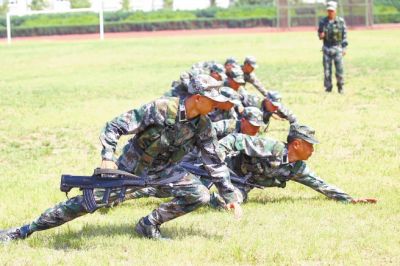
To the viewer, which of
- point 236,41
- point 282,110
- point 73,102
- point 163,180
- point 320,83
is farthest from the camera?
point 236,41

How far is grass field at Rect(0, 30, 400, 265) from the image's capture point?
713cm

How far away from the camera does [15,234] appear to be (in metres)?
7.42

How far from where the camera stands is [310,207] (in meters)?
8.85

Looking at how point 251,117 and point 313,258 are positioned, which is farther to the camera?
point 251,117

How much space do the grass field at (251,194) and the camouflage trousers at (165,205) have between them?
25 cm

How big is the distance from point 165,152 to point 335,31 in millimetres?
14102

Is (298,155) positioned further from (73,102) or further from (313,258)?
(73,102)

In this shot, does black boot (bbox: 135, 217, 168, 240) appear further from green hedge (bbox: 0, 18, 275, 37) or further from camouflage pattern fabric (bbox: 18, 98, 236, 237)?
green hedge (bbox: 0, 18, 275, 37)

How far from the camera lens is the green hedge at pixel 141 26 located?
58531mm

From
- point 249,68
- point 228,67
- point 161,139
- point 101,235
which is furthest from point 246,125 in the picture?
point 249,68

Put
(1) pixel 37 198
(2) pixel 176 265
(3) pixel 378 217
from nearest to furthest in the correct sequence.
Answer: (2) pixel 176 265 < (3) pixel 378 217 < (1) pixel 37 198

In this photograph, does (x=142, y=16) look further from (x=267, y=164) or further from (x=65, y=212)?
(x=65, y=212)

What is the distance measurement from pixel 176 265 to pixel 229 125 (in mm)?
4020

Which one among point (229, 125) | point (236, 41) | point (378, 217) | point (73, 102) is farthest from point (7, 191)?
point (236, 41)
